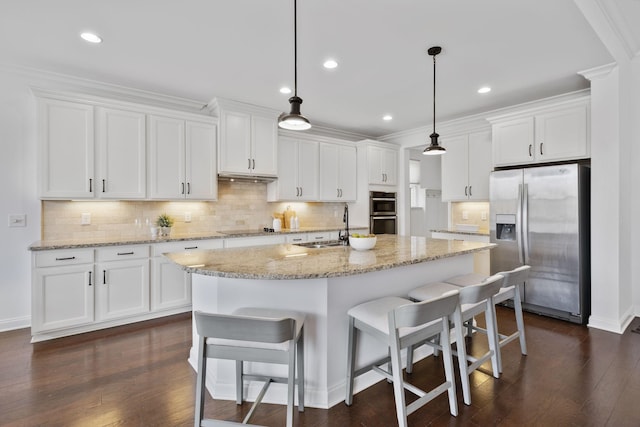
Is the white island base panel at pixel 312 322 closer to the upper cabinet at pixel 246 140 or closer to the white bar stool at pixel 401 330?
the white bar stool at pixel 401 330

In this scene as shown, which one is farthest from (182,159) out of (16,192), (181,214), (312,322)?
(312,322)

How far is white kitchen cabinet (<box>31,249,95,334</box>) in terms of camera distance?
2.97 metres

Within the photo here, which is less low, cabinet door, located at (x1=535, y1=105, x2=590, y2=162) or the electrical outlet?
cabinet door, located at (x1=535, y1=105, x2=590, y2=162)

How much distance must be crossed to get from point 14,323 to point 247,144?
10.6 ft

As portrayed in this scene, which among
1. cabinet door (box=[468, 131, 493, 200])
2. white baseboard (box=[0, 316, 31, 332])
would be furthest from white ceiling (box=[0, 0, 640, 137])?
white baseboard (box=[0, 316, 31, 332])

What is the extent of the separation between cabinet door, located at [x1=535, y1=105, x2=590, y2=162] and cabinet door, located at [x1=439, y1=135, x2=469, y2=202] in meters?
1.13

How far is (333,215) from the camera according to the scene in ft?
19.3

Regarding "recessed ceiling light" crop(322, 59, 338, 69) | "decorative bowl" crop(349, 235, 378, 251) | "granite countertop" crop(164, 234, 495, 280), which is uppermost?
"recessed ceiling light" crop(322, 59, 338, 69)

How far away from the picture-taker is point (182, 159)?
3.98m

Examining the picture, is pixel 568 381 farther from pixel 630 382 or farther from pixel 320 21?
pixel 320 21

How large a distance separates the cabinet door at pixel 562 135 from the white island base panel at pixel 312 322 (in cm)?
309

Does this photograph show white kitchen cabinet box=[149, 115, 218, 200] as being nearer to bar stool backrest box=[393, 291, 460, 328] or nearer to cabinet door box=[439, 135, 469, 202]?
bar stool backrest box=[393, 291, 460, 328]

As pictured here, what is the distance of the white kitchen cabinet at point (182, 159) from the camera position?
381 cm

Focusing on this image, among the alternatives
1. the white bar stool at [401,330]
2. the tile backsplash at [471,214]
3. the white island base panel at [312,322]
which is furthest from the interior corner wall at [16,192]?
the tile backsplash at [471,214]
